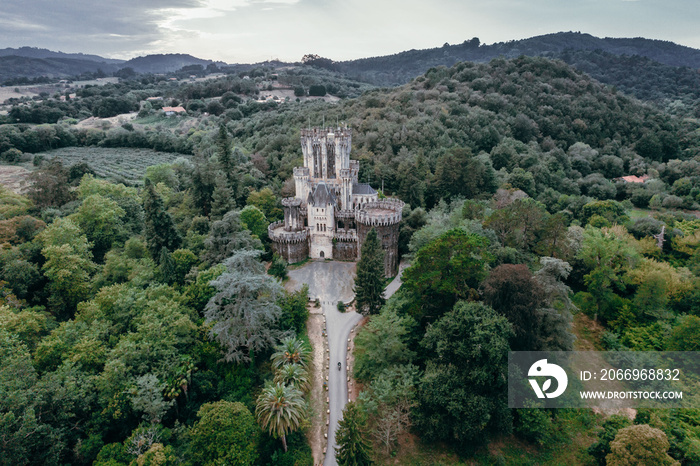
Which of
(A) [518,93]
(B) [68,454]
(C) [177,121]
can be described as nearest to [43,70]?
(C) [177,121]

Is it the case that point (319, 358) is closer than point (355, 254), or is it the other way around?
point (319, 358)

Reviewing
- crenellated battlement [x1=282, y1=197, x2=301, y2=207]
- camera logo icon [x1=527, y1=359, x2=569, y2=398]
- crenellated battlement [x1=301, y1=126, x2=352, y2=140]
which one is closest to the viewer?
camera logo icon [x1=527, y1=359, x2=569, y2=398]

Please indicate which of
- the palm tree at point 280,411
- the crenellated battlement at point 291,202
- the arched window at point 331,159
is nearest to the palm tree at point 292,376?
the palm tree at point 280,411

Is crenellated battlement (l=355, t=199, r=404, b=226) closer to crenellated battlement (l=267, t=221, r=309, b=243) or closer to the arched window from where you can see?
the arched window

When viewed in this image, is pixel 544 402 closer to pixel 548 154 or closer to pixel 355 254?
pixel 355 254

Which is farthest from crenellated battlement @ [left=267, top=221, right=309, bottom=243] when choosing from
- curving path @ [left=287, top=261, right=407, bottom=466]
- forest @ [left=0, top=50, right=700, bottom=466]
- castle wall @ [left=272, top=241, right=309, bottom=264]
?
curving path @ [left=287, top=261, right=407, bottom=466]

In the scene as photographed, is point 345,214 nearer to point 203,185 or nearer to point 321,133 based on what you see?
point 321,133
